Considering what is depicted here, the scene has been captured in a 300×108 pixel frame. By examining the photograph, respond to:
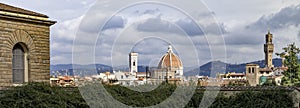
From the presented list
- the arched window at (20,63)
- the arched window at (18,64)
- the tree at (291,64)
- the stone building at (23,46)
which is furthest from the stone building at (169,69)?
the tree at (291,64)

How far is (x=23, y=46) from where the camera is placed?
19.4 m

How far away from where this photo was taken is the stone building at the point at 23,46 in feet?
60.2

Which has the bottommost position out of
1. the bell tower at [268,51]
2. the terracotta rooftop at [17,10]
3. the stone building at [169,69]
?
the stone building at [169,69]

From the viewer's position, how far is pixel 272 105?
1627 cm

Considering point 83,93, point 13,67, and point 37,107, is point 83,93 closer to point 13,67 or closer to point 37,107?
point 37,107

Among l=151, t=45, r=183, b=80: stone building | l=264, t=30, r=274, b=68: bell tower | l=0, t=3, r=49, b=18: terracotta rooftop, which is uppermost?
l=264, t=30, r=274, b=68: bell tower

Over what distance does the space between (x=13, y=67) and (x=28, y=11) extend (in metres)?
2.29

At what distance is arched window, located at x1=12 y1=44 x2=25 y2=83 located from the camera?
62.3 ft

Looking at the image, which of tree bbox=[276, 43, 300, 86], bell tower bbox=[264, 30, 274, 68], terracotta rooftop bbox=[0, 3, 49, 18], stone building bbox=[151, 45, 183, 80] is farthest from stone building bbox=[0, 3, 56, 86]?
bell tower bbox=[264, 30, 274, 68]

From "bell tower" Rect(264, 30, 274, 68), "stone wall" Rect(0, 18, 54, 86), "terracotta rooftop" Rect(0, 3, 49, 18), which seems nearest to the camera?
"stone wall" Rect(0, 18, 54, 86)

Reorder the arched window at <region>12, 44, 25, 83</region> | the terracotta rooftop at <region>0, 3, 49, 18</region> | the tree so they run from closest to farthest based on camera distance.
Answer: the terracotta rooftop at <region>0, 3, 49, 18</region> → the arched window at <region>12, 44, 25, 83</region> → the tree

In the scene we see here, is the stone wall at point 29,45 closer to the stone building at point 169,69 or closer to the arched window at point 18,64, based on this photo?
the arched window at point 18,64

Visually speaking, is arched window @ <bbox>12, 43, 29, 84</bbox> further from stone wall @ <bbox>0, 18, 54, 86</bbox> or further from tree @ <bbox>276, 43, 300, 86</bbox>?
tree @ <bbox>276, 43, 300, 86</bbox>

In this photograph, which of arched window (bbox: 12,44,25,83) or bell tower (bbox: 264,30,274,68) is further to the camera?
bell tower (bbox: 264,30,274,68)
